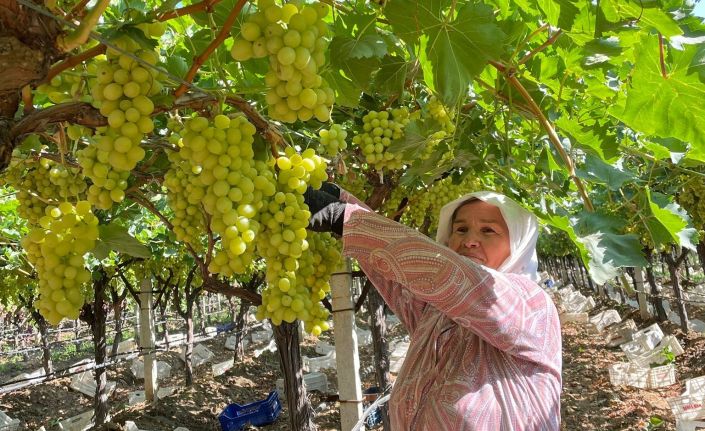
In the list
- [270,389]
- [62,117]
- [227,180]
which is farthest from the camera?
[270,389]

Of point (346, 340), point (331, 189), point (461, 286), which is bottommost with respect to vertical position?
point (346, 340)

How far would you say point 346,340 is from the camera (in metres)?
3.43

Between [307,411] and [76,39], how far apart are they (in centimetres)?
466

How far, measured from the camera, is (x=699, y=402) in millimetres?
6555

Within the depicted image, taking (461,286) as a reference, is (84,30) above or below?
above

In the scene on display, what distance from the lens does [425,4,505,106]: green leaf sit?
53.2 inches

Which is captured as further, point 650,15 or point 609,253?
point 609,253

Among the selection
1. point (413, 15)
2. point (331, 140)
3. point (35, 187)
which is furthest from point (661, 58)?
point (35, 187)

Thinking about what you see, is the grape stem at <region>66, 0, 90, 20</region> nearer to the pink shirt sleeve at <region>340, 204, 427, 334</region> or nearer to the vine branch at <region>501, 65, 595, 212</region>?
the vine branch at <region>501, 65, 595, 212</region>

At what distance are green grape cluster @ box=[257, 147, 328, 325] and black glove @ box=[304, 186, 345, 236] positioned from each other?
1.26ft

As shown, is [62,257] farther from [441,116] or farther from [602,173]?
[602,173]

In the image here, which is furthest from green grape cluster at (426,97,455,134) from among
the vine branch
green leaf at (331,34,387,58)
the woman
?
green leaf at (331,34,387,58)

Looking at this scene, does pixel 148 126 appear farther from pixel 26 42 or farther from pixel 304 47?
pixel 304 47

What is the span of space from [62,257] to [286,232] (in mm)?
543
